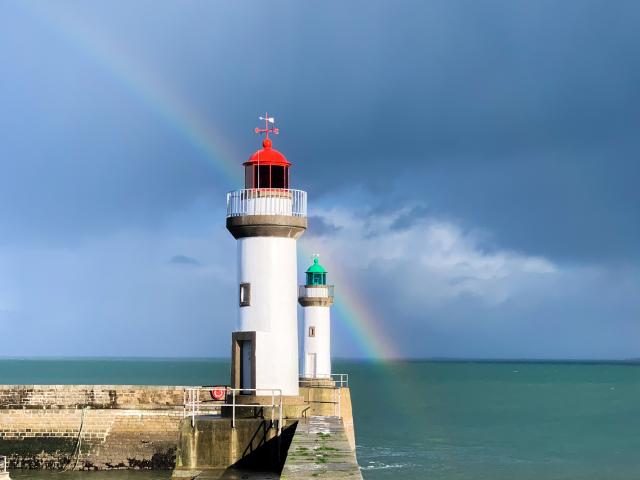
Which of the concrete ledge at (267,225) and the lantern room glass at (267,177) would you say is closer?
the concrete ledge at (267,225)

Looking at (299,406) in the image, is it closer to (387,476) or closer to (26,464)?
(26,464)

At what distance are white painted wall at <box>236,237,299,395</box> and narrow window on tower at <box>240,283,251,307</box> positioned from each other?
0.07m

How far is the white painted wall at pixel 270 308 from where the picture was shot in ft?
60.1

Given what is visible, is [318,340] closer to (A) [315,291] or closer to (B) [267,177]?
(A) [315,291]

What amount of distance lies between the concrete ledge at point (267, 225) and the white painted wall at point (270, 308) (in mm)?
107

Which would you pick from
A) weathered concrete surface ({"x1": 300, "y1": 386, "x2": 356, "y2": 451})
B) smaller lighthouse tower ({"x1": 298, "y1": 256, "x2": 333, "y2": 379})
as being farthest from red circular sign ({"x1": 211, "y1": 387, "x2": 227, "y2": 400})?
smaller lighthouse tower ({"x1": 298, "y1": 256, "x2": 333, "y2": 379})

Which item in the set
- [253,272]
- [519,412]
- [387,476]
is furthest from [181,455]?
[519,412]

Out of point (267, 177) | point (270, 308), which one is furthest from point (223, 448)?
→ point (267, 177)

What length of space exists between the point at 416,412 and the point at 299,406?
58246 millimetres

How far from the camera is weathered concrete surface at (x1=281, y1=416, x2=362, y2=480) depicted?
37.0 ft

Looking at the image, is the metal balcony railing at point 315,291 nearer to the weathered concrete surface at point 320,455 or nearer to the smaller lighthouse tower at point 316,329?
the smaller lighthouse tower at point 316,329

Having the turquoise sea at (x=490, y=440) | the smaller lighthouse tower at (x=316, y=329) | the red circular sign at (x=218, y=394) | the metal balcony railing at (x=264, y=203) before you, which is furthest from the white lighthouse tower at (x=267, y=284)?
the smaller lighthouse tower at (x=316, y=329)

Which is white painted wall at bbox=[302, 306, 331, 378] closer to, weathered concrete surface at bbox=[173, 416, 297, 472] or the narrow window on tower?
the narrow window on tower

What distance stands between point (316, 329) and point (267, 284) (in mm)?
18280
